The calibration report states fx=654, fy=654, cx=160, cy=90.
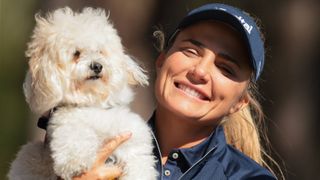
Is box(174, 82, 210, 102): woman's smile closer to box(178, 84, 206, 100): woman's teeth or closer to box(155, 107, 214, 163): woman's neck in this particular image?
box(178, 84, 206, 100): woman's teeth

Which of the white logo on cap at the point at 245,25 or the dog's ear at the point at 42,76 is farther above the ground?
the white logo on cap at the point at 245,25

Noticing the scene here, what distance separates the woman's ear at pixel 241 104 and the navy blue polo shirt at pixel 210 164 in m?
0.19

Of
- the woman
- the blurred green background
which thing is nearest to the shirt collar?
the woman

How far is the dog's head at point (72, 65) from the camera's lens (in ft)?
9.86

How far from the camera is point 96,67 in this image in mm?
3027

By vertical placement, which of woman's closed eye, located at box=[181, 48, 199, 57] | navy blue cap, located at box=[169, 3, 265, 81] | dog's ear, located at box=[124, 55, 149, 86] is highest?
navy blue cap, located at box=[169, 3, 265, 81]

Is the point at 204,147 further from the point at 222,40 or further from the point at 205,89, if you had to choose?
the point at 222,40

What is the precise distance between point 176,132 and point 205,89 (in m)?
0.28

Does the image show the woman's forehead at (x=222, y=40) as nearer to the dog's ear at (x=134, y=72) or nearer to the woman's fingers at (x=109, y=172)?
the dog's ear at (x=134, y=72)

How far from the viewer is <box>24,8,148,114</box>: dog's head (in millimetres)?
3006

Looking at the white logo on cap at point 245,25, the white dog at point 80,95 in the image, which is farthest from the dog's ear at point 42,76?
the white logo on cap at point 245,25

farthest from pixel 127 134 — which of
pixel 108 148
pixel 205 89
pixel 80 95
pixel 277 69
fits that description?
pixel 277 69

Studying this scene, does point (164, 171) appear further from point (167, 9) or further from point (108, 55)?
point (167, 9)

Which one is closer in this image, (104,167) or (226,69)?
(104,167)
